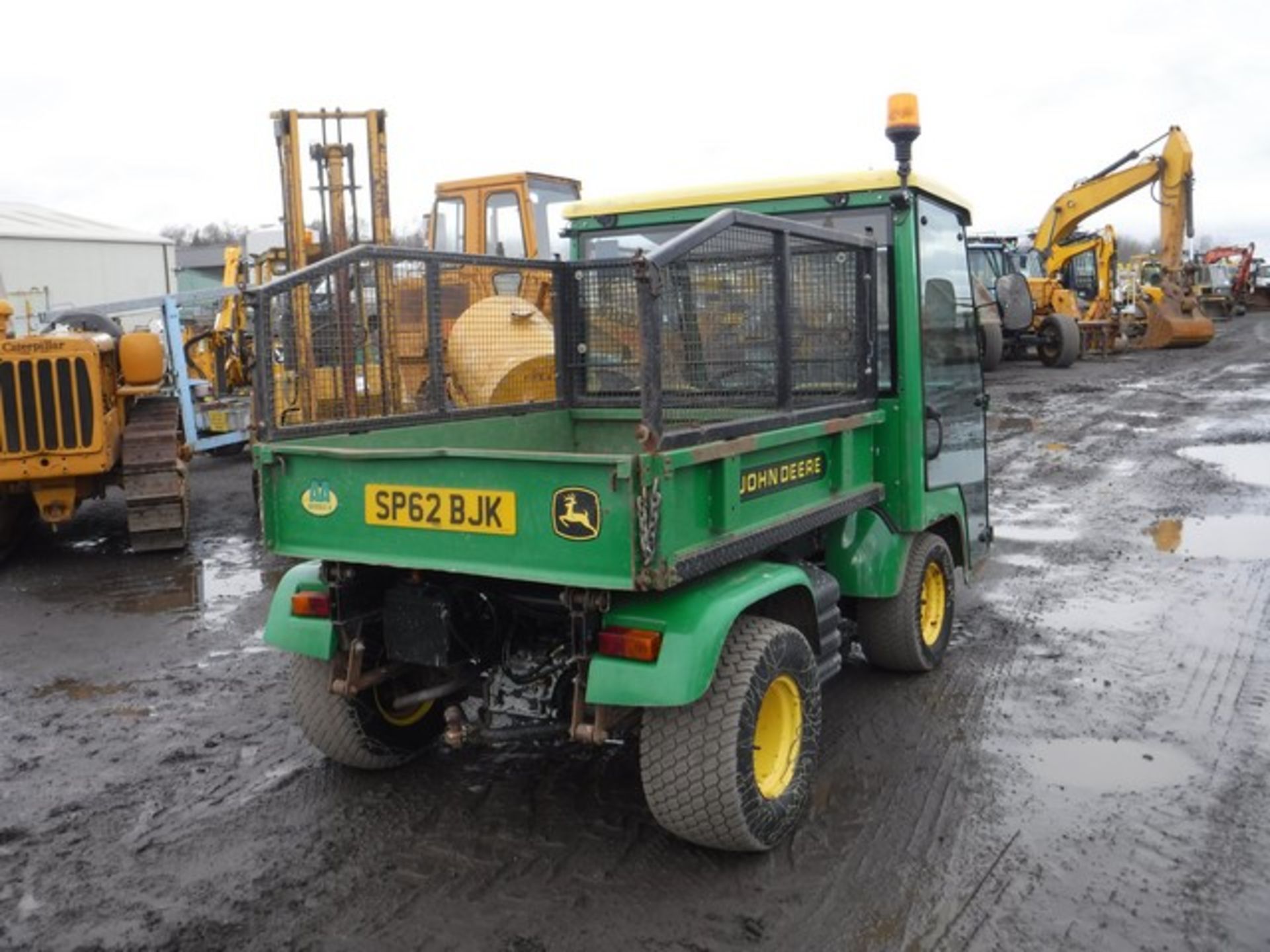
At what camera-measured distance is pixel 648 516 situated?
3.34m

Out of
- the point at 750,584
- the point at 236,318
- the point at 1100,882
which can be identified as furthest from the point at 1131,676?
the point at 236,318

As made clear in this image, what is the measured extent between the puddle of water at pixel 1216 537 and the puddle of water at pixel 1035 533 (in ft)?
1.91

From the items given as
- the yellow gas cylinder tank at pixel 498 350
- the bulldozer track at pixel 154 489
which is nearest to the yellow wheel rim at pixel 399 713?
the yellow gas cylinder tank at pixel 498 350

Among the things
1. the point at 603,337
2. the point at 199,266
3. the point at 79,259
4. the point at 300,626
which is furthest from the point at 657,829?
the point at 199,266

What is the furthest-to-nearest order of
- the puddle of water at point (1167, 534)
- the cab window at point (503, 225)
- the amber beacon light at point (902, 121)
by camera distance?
1. the cab window at point (503, 225)
2. the puddle of water at point (1167, 534)
3. the amber beacon light at point (902, 121)

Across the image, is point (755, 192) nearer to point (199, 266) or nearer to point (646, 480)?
point (646, 480)

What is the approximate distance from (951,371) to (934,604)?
1143 millimetres

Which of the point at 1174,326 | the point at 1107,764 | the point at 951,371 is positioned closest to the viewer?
the point at 1107,764

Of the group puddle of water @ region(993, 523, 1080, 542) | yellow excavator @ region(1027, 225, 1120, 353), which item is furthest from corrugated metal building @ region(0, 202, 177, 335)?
puddle of water @ region(993, 523, 1080, 542)

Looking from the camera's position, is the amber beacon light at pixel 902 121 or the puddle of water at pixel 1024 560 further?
the puddle of water at pixel 1024 560

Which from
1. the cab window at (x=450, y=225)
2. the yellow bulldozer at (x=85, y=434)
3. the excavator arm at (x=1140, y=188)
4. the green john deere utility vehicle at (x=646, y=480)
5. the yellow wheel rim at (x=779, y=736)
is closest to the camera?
the green john deere utility vehicle at (x=646, y=480)

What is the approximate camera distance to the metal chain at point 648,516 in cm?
334

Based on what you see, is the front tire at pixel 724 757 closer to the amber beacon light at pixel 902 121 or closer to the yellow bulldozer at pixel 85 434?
the amber beacon light at pixel 902 121

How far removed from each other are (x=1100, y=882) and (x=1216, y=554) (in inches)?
195
